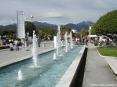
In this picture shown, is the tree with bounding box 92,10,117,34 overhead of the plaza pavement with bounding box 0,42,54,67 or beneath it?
overhead

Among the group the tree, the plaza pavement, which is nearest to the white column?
the plaza pavement

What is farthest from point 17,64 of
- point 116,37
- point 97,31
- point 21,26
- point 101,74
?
point 116,37

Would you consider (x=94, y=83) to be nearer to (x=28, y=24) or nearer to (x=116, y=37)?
(x=116, y=37)

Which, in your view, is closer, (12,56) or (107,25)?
(12,56)

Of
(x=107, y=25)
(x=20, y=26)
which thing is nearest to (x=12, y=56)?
(x=20, y=26)

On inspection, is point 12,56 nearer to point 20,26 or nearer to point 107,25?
point 20,26

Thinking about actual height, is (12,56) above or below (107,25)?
below

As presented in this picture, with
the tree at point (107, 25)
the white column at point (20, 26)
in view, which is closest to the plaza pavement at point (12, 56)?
the white column at point (20, 26)

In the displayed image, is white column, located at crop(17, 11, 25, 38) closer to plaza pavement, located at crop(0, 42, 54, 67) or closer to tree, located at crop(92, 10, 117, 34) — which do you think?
plaza pavement, located at crop(0, 42, 54, 67)

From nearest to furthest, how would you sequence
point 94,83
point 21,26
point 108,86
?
point 108,86 → point 94,83 → point 21,26

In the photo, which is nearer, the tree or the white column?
the white column

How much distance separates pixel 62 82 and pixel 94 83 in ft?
14.0

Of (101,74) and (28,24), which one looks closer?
(101,74)

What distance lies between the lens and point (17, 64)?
65.9 feet
